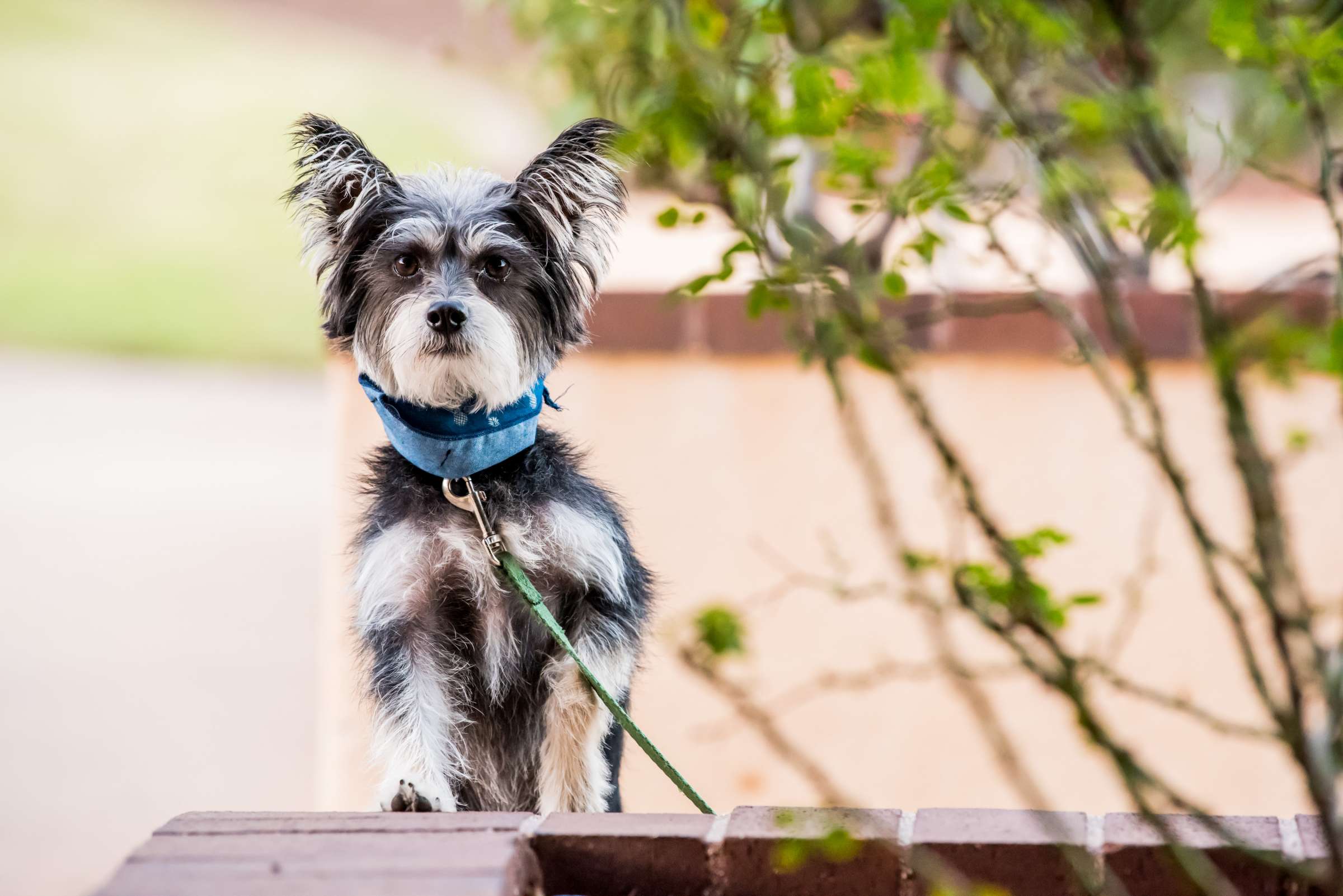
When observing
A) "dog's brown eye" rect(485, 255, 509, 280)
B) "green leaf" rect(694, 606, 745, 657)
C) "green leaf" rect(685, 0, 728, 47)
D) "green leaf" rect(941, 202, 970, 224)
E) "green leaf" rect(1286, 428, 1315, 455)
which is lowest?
"green leaf" rect(694, 606, 745, 657)

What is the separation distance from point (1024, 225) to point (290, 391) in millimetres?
9337

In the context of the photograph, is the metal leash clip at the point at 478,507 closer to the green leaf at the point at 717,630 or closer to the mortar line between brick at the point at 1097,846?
the green leaf at the point at 717,630

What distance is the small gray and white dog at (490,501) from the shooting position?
238 cm

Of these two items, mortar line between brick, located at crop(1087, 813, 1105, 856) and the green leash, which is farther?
the green leash

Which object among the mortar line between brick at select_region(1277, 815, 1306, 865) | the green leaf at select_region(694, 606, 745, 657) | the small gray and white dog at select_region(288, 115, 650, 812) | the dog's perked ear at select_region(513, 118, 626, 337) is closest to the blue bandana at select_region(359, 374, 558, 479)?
the small gray and white dog at select_region(288, 115, 650, 812)

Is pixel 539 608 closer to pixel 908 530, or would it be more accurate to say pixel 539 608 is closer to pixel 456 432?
pixel 456 432

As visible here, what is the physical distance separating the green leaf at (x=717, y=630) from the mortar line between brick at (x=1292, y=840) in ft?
3.05

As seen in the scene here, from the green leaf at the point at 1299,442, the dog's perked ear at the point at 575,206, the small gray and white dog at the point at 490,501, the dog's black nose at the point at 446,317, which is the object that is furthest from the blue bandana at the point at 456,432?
the green leaf at the point at 1299,442

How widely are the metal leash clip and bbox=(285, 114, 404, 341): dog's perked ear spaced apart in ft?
1.23

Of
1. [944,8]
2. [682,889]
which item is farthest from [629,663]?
[944,8]

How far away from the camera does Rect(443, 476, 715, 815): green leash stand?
2.17 m

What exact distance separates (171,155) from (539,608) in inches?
720

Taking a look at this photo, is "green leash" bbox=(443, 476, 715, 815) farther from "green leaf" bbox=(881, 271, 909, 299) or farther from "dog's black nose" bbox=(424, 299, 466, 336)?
"green leaf" bbox=(881, 271, 909, 299)

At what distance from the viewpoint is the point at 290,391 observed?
48.7 feet
